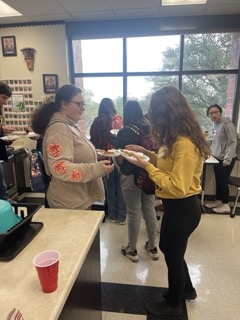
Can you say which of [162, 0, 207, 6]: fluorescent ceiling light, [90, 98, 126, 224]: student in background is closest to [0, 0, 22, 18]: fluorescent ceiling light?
[90, 98, 126, 224]: student in background

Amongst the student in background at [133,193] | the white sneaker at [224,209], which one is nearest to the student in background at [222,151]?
the white sneaker at [224,209]

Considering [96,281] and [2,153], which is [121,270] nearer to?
[96,281]

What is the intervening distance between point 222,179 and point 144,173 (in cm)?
191

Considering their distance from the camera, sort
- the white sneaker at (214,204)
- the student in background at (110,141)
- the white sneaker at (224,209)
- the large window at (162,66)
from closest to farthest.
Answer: the student in background at (110,141) → the white sneaker at (224,209) → the white sneaker at (214,204) → the large window at (162,66)

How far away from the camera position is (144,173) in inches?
76.9

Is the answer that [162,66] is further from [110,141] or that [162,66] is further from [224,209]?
[224,209]

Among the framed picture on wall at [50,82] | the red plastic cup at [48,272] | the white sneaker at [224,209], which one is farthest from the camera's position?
the framed picture on wall at [50,82]

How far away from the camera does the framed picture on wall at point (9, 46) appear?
3.70 m

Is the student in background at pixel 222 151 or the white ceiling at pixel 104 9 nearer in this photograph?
the white ceiling at pixel 104 9

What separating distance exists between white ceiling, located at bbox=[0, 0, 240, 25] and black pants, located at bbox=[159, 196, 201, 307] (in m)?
2.62

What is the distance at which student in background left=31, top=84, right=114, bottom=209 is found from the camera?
1.35 meters

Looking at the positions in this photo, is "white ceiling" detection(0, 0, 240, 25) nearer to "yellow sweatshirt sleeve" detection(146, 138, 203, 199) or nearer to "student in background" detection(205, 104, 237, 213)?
"student in background" detection(205, 104, 237, 213)

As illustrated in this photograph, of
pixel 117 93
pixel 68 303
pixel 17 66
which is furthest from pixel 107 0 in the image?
pixel 68 303

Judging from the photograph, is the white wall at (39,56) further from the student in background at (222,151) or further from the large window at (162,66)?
the student in background at (222,151)
